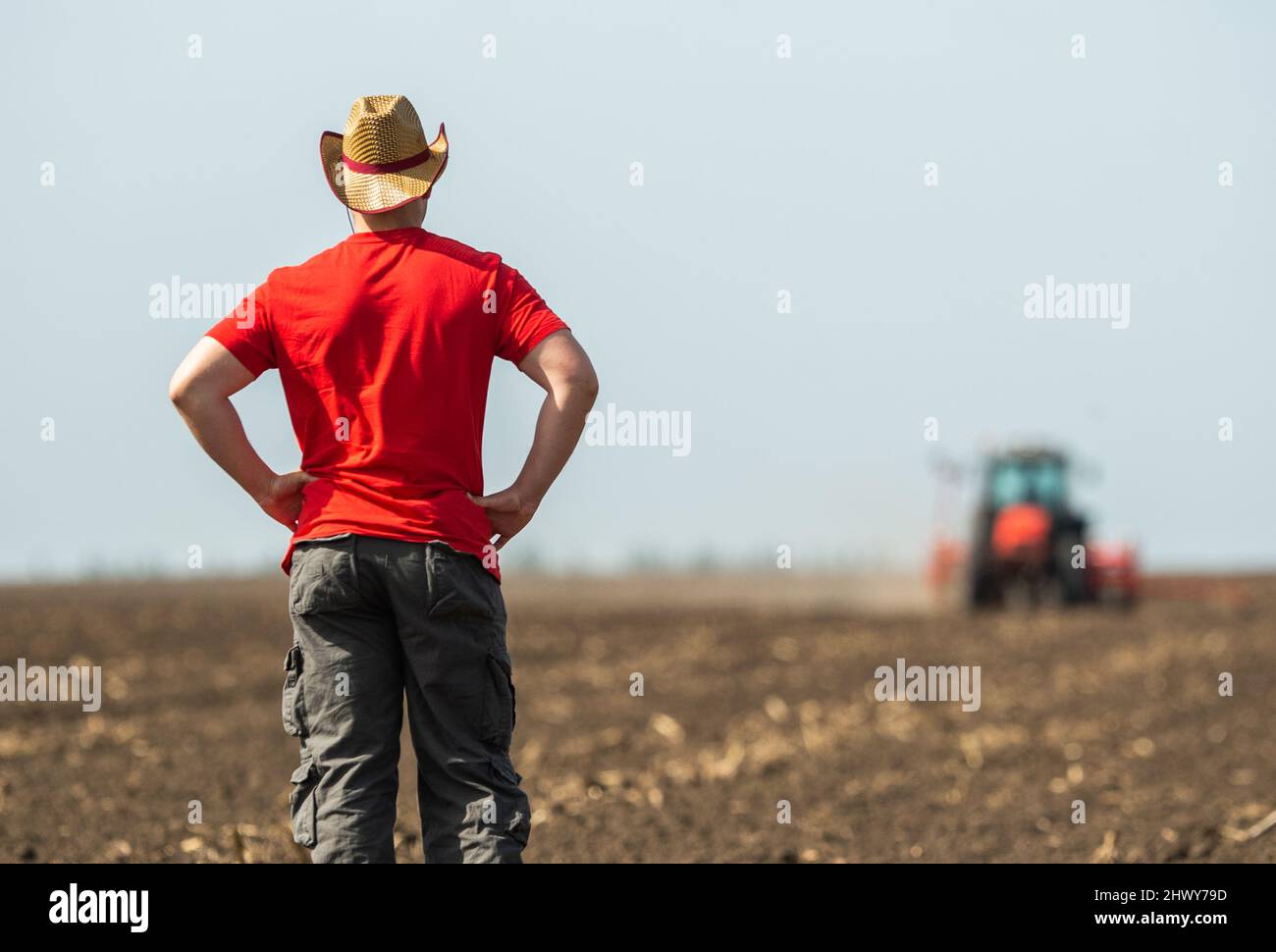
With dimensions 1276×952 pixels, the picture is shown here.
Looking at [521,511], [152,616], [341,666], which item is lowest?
[152,616]

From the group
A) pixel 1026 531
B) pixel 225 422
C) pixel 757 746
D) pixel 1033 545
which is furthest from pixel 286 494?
pixel 1033 545

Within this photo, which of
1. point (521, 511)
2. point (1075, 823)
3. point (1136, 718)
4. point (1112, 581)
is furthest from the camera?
point (1112, 581)

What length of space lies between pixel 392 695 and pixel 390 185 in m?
1.21

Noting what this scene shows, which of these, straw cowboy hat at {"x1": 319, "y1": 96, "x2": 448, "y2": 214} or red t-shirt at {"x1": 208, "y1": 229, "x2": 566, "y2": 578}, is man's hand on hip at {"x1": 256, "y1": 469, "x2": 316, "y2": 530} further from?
straw cowboy hat at {"x1": 319, "y1": 96, "x2": 448, "y2": 214}

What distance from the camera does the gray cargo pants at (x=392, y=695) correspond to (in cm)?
376

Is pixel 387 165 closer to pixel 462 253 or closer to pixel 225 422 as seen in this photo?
pixel 462 253

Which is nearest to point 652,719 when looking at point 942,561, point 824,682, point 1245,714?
point 824,682

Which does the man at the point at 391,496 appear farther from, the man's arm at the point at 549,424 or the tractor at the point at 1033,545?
the tractor at the point at 1033,545

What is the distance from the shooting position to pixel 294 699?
3.86m

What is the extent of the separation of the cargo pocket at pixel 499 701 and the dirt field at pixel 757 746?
1855mm

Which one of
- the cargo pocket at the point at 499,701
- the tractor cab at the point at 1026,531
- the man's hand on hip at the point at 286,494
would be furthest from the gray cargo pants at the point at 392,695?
the tractor cab at the point at 1026,531
